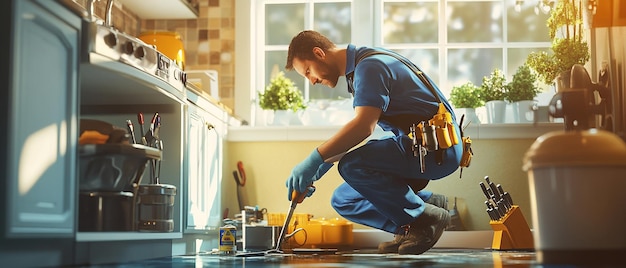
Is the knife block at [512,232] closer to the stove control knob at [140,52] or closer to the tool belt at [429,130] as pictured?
the tool belt at [429,130]

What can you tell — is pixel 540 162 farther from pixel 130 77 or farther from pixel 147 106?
pixel 147 106

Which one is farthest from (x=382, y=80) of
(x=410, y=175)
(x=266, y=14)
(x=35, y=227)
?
(x=266, y=14)

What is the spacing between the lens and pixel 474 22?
5551 millimetres

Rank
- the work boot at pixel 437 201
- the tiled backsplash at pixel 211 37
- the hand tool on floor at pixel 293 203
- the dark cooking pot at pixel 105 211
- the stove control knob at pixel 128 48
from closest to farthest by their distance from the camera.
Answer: the dark cooking pot at pixel 105 211 < the stove control knob at pixel 128 48 < the hand tool on floor at pixel 293 203 < the work boot at pixel 437 201 < the tiled backsplash at pixel 211 37

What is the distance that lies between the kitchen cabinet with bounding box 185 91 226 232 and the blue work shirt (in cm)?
84

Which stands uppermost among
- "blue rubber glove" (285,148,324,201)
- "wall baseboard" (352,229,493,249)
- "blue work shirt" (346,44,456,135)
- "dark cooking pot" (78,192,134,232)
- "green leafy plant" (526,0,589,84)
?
"green leafy plant" (526,0,589,84)

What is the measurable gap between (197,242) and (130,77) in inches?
54.8

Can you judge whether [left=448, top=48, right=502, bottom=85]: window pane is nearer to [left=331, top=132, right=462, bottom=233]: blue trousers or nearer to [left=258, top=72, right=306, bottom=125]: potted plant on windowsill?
[left=258, top=72, right=306, bottom=125]: potted plant on windowsill

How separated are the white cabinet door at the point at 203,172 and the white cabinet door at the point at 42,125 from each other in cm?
133

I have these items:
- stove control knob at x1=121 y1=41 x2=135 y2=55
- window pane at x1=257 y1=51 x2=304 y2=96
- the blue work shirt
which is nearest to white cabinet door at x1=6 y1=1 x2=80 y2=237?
stove control knob at x1=121 y1=41 x2=135 y2=55

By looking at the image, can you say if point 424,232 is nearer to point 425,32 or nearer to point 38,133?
point 38,133

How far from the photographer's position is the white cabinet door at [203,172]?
4145 millimetres

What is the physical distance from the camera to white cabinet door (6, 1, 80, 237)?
7.98 ft

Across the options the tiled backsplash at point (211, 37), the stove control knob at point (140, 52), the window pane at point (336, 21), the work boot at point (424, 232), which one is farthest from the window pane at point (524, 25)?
the stove control knob at point (140, 52)
